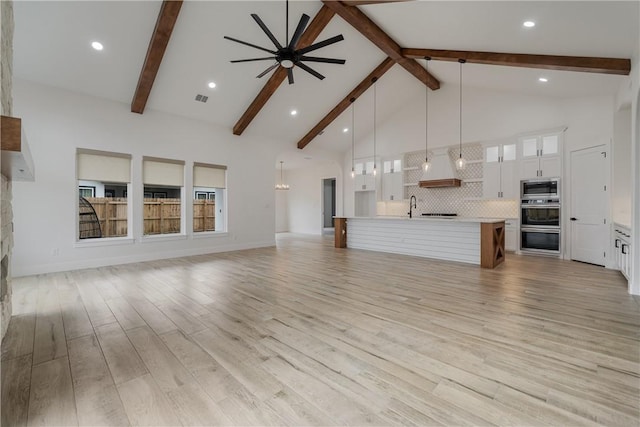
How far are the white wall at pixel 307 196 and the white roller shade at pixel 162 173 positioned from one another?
578 cm

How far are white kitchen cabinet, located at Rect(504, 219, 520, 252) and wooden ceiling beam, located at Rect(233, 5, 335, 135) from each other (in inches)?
240

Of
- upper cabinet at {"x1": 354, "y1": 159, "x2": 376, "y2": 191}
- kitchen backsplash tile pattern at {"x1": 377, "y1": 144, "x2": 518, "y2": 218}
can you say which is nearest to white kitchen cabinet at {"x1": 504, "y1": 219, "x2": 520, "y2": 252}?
kitchen backsplash tile pattern at {"x1": 377, "y1": 144, "x2": 518, "y2": 218}

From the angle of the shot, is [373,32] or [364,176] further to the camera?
[364,176]

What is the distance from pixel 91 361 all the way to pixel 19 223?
14.1ft

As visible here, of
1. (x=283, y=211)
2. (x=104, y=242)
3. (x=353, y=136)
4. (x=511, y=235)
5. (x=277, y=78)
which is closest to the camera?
(x=104, y=242)

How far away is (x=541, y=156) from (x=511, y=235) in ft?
6.40

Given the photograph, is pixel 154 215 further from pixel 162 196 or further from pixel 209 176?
pixel 209 176

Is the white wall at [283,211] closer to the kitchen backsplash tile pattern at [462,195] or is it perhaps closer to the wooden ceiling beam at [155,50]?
the kitchen backsplash tile pattern at [462,195]

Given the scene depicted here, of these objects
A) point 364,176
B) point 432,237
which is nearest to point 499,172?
point 432,237

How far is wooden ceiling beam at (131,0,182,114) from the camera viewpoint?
4145mm

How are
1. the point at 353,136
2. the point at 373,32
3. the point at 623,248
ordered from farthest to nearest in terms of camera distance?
1. the point at 353,136
2. the point at 373,32
3. the point at 623,248

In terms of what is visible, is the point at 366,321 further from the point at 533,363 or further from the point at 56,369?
the point at 56,369

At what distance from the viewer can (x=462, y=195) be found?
792 cm

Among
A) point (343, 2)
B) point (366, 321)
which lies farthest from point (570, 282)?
point (343, 2)
